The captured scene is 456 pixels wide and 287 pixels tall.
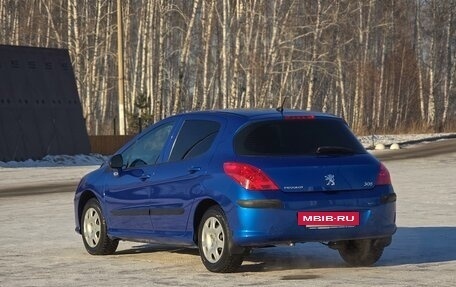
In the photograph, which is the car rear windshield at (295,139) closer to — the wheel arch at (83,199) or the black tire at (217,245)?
the black tire at (217,245)

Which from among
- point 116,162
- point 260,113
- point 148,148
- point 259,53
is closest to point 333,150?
point 260,113

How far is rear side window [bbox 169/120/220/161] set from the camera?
12.0 m

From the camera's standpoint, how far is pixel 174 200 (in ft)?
39.5

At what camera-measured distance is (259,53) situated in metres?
62.8

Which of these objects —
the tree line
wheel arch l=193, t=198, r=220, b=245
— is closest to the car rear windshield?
wheel arch l=193, t=198, r=220, b=245

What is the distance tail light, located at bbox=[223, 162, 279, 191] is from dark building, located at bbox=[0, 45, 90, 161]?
2783 cm

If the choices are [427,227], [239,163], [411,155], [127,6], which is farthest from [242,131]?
[127,6]

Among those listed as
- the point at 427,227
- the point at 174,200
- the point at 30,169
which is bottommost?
the point at 30,169

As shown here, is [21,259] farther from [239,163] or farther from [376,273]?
[376,273]

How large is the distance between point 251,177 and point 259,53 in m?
51.8

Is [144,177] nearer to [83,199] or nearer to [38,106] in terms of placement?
[83,199]

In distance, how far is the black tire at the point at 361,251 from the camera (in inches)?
470

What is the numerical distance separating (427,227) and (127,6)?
53.5 metres

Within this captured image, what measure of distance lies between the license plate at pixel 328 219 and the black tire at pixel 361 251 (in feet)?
1.91
